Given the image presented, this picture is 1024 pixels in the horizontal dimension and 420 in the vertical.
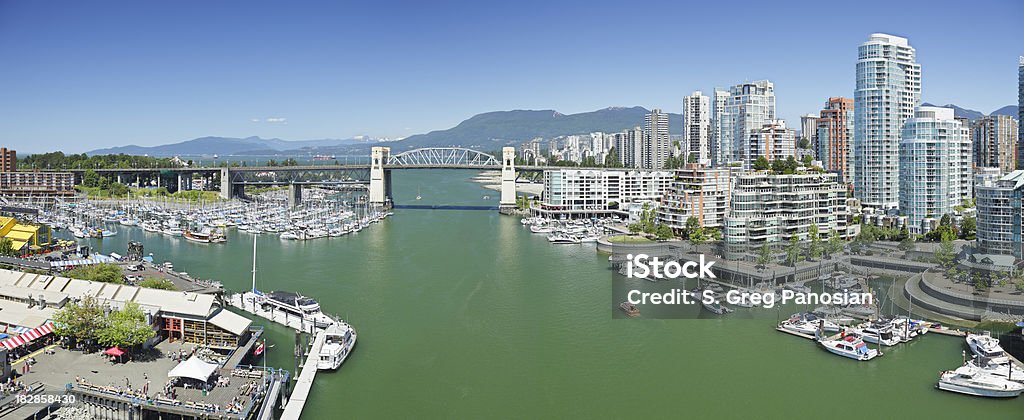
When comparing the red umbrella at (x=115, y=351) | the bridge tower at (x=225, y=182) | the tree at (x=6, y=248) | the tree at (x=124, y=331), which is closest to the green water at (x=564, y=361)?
the tree at (x=124, y=331)

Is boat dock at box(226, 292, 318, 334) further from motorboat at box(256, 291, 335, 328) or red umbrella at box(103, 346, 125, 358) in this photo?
red umbrella at box(103, 346, 125, 358)

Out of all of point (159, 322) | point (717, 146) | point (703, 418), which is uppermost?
point (717, 146)

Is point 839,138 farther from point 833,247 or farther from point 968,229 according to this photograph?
point 833,247

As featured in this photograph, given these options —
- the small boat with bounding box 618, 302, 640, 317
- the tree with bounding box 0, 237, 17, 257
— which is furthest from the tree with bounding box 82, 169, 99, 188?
the small boat with bounding box 618, 302, 640, 317

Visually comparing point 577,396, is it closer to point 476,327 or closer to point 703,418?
point 703,418

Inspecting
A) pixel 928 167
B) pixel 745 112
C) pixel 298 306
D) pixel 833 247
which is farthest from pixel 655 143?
pixel 298 306

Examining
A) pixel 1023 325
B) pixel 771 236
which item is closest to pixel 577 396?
pixel 1023 325

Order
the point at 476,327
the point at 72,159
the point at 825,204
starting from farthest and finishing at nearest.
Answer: the point at 72,159 < the point at 825,204 < the point at 476,327
